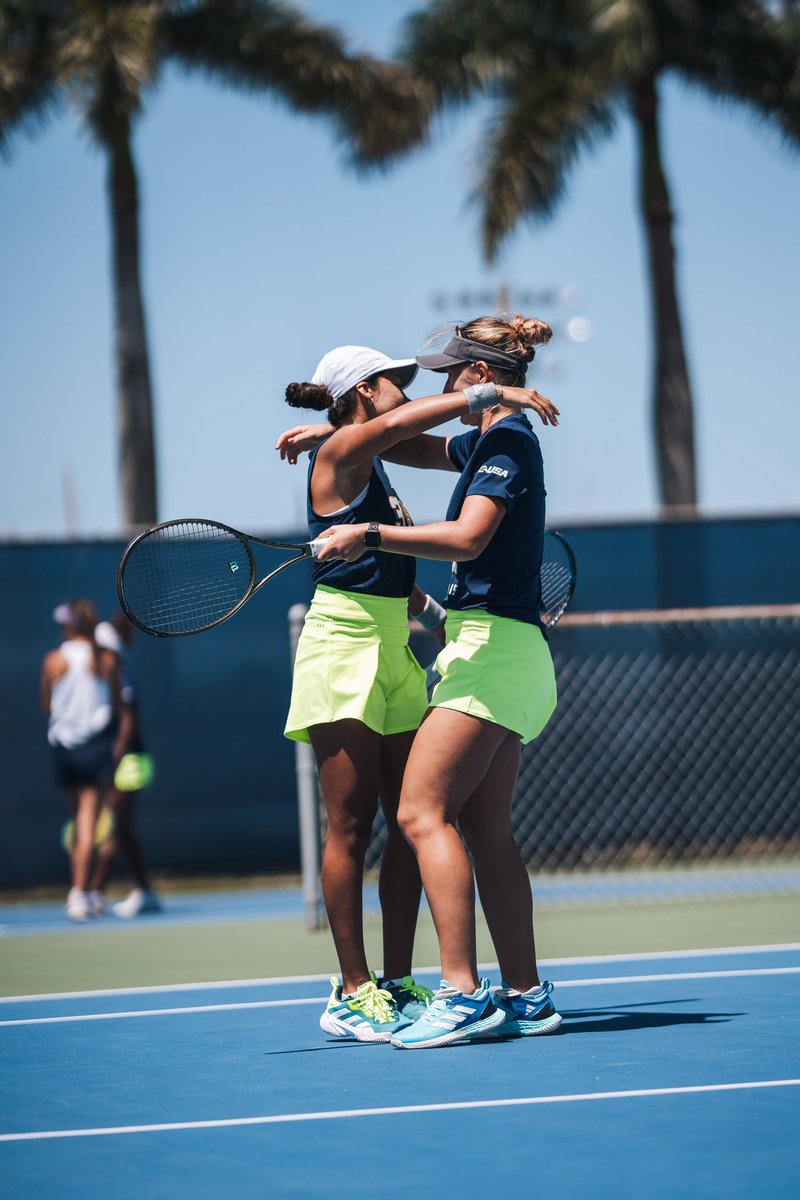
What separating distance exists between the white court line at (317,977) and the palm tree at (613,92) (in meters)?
9.42

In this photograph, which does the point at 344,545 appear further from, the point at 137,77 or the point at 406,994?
the point at 137,77

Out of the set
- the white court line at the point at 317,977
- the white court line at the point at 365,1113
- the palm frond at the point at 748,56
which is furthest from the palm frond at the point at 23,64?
the white court line at the point at 365,1113

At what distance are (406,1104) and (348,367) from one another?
2.21 metres

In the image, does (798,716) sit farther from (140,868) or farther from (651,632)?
(140,868)

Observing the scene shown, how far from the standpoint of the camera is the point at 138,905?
993 cm

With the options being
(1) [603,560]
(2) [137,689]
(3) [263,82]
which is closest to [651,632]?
(1) [603,560]

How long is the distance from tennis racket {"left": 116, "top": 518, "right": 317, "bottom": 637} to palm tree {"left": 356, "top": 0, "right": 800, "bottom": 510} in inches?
446

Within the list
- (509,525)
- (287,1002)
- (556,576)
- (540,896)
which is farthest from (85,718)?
(509,525)

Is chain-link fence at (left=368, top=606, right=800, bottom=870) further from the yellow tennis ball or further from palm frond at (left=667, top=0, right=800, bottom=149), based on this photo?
palm frond at (left=667, top=0, right=800, bottom=149)

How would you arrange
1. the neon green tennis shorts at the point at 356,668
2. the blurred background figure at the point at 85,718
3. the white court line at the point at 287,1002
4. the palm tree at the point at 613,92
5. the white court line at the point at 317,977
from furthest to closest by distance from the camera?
the palm tree at the point at 613,92, the blurred background figure at the point at 85,718, the white court line at the point at 317,977, the white court line at the point at 287,1002, the neon green tennis shorts at the point at 356,668

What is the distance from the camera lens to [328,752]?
16.5 ft

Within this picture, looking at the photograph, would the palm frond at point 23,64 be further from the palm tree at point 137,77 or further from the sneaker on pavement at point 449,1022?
the sneaker on pavement at point 449,1022

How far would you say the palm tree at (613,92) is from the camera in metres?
16.3

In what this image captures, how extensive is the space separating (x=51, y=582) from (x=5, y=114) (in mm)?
7126
